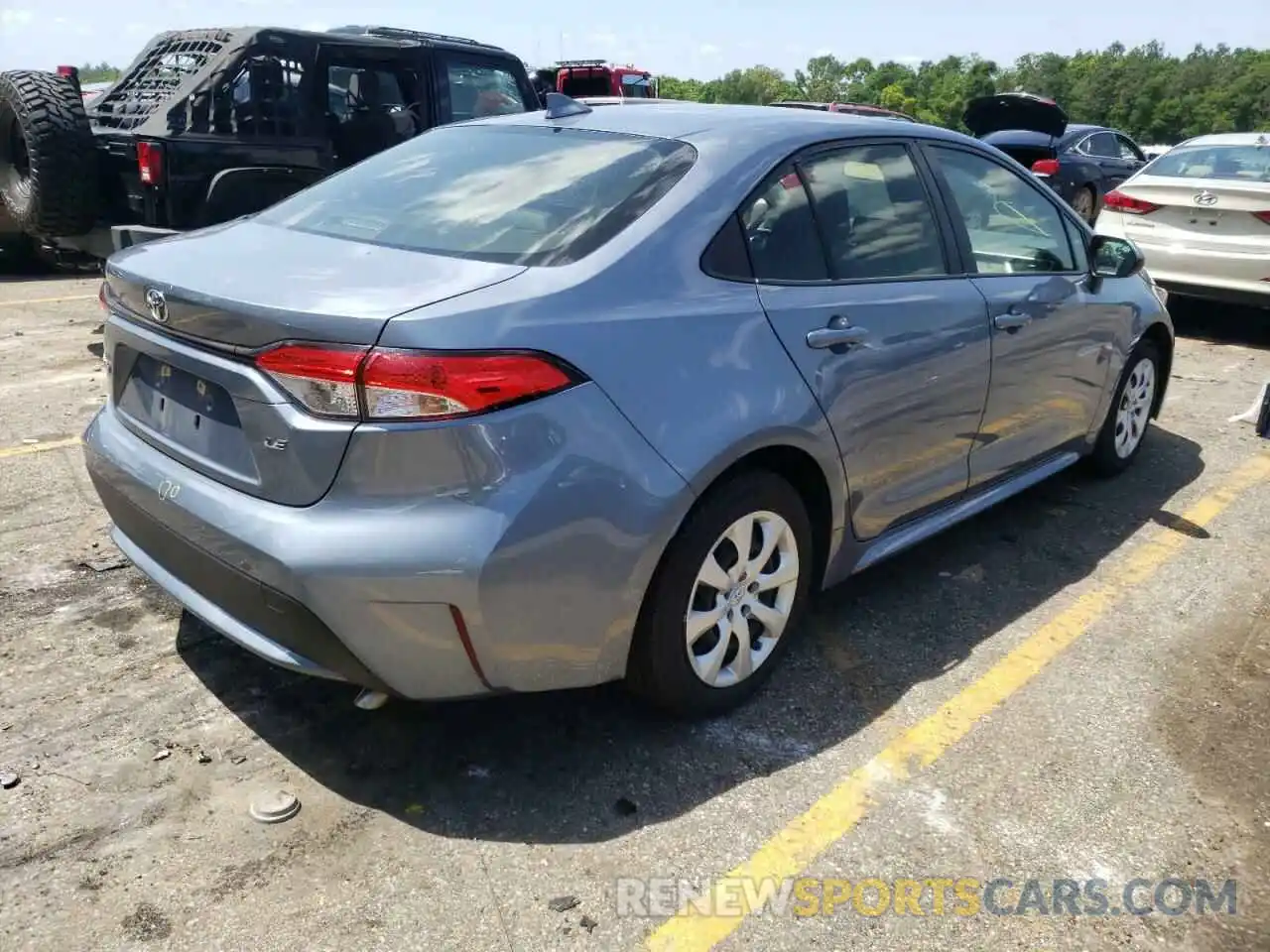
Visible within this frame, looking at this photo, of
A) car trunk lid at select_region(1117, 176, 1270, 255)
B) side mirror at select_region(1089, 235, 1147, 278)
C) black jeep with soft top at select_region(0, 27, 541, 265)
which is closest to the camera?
side mirror at select_region(1089, 235, 1147, 278)

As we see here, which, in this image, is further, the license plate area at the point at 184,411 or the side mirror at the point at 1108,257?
the side mirror at the point at 1108,257

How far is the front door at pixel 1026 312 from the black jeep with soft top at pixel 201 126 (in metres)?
4.37

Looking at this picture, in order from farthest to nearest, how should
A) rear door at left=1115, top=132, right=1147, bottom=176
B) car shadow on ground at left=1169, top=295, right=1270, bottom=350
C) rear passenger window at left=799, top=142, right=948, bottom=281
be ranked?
rear door at left=1115, top=132, right=1147, bottom=176 < car shadow on ground at left=1169, top=295, right=1270, bottom=350 < rear passenger window at left=799, top=142, right=948, bottom=281

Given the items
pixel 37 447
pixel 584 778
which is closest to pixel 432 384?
pixel 584 778

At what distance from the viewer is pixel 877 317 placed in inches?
126

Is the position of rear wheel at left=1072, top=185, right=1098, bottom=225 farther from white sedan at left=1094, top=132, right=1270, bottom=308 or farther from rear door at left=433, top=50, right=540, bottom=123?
rear door at left=433, top=50, right=540, bottom=123

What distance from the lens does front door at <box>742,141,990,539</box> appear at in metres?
3.00

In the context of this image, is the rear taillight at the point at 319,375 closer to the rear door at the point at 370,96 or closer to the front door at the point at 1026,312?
the front door at the point at 1026,312

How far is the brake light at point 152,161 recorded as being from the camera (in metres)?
6.17

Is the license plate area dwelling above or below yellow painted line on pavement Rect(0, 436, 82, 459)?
above

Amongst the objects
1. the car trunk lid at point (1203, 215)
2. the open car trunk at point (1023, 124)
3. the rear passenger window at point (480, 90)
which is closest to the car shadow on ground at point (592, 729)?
the rear passenger window at point (480, 90)

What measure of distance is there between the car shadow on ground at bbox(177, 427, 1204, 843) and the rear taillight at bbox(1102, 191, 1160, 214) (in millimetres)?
5850

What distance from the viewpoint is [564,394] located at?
7.77ft

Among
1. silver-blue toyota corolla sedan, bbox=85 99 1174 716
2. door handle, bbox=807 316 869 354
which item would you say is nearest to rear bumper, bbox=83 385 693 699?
silver-blue toyota corolla sedan, bbox=85 99 1174 716
